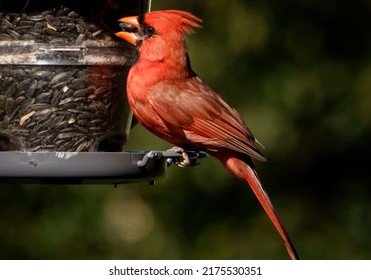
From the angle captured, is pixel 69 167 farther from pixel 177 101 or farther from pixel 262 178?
pixel 262 178

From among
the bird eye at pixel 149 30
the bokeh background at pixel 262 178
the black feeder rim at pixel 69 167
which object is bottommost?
the bokeh background at pixel 262 178

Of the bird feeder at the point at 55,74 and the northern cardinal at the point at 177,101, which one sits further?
the northern cardinal at the point at 177,101

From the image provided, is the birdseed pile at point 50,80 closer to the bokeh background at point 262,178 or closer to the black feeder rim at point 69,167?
the black feeder rim at point 69,167

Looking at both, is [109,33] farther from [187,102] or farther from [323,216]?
[323,216]

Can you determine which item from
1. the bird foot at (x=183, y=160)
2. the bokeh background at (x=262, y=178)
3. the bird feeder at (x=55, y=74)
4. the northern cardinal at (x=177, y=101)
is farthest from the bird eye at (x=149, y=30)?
the bokeh background at (x=262, y=178)

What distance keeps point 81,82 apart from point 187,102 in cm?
49

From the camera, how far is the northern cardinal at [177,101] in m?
4.86

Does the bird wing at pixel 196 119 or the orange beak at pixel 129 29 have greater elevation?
the orange beak at pixel 129 29

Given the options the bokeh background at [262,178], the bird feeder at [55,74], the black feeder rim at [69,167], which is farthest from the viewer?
the bokeh background at [262,178]

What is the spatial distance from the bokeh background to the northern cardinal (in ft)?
6.69

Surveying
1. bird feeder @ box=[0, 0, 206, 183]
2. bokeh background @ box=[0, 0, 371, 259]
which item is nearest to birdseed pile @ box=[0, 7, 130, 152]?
bird feeder @ box=[0, 0, 206, 183]

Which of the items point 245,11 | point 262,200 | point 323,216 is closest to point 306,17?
point 245,11

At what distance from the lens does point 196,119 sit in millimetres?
5020

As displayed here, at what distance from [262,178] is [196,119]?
2.46 metres
